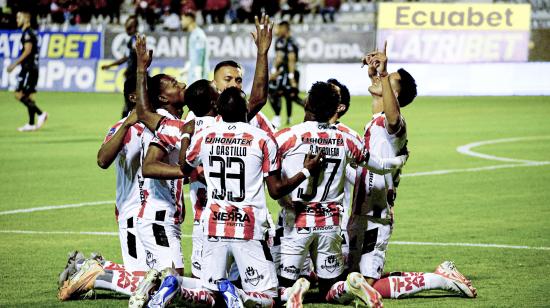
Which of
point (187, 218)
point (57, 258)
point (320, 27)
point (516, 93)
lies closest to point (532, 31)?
point (516, 93)

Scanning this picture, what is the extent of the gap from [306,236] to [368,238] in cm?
91

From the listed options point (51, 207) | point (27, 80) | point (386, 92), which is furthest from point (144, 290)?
point (27, 80)

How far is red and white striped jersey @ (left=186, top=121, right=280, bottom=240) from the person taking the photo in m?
7.77

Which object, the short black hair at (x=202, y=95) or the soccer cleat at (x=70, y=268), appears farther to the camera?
the soccer cleat at (x=70, y=268)

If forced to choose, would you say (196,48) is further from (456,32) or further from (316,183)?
(316,183)

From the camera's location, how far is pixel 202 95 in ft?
29.0

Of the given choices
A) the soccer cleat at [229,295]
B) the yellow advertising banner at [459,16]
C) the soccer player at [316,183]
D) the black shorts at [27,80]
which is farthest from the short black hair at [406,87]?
the yellow advertising banner at [459,16]

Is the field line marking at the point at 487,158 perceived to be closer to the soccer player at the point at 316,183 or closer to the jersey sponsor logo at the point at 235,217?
the soccer player at the point at 316,183

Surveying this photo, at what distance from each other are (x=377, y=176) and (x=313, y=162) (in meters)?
1.39

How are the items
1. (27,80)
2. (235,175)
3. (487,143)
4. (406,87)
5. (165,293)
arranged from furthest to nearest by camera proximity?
(27,80)
(487,143)
(406,87)
(235,175)
(165,293)

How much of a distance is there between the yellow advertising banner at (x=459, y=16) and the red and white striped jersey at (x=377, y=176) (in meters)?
27.9

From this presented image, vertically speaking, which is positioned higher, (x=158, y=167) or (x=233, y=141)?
(x=233, y=141)

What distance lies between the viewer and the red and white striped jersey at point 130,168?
8859mm

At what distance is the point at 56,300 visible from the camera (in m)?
8.89
